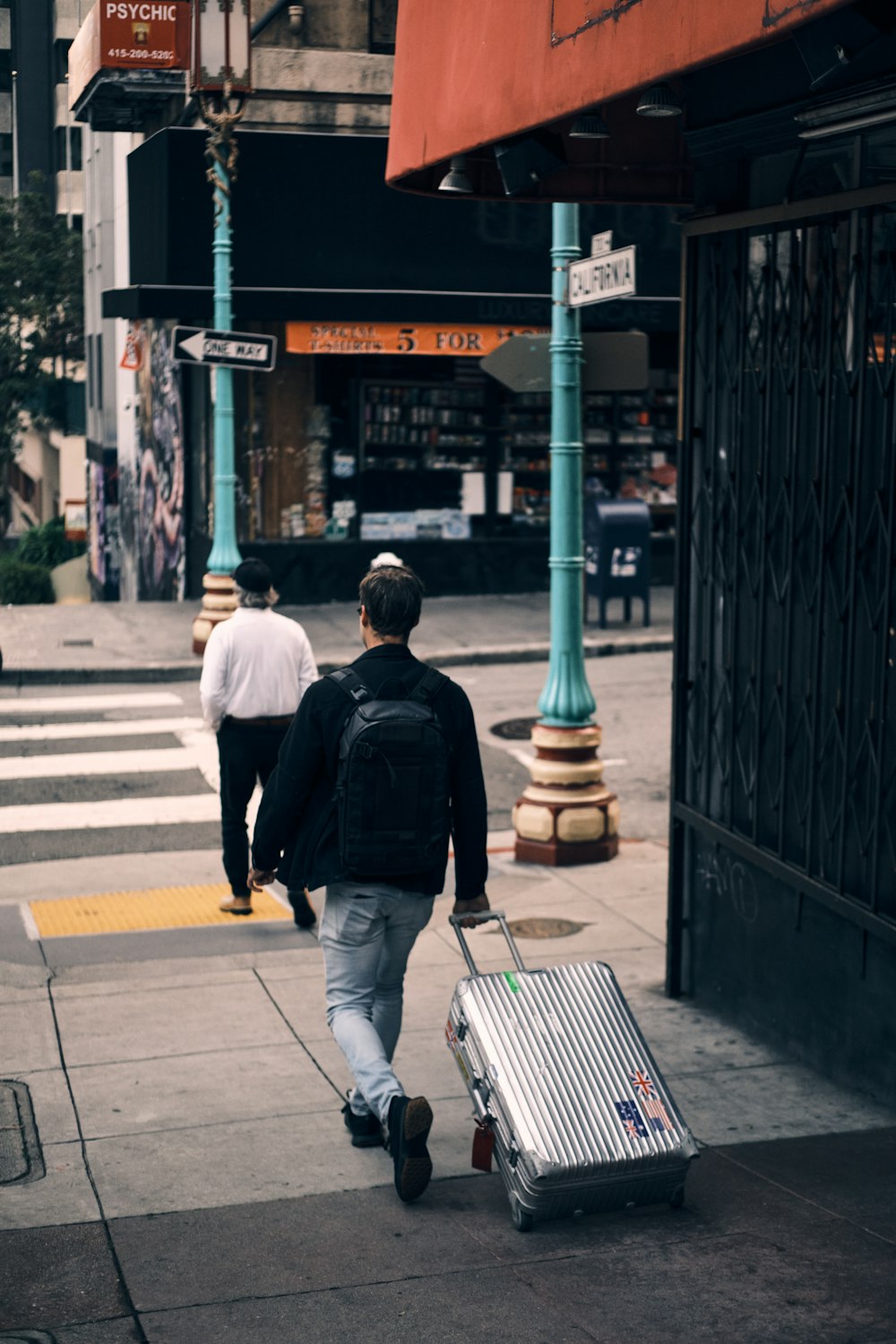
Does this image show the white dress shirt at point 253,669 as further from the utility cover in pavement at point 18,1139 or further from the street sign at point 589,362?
the utility cover in pavement at point 18,1139

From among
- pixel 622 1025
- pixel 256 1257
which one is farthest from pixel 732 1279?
pixel 256 1257

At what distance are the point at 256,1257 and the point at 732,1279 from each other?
1329 millimetres

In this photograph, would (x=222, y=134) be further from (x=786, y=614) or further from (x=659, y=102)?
(x=786, y=614)

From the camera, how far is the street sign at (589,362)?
975cm

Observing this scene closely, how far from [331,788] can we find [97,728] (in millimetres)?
9259

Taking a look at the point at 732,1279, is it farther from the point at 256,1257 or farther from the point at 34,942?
the point at 34,942

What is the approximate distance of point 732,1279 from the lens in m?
4.64

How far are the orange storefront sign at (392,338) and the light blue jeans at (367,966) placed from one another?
Answer: 15399 mm

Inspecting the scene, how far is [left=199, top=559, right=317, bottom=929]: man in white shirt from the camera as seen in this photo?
831 centimetres

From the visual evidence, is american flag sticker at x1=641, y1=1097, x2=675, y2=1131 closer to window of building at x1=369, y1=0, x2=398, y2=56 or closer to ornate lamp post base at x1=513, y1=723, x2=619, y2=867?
ornate lamp post base at x1=513, y1=723, x2=619, y2=867

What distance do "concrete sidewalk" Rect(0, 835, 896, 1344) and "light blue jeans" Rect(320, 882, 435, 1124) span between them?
393 mm

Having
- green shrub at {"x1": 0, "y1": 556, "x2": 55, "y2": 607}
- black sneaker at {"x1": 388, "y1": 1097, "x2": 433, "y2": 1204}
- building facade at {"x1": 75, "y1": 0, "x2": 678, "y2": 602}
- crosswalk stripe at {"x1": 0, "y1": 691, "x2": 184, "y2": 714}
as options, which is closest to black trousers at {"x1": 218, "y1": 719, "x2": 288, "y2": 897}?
black sneaker at {"x1": 388, "y1": 1097, "x2": 433, "y2": 1204}

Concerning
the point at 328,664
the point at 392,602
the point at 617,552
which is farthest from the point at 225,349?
the point at 392,602

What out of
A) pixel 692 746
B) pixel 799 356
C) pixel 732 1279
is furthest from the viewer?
pixel 692 746
